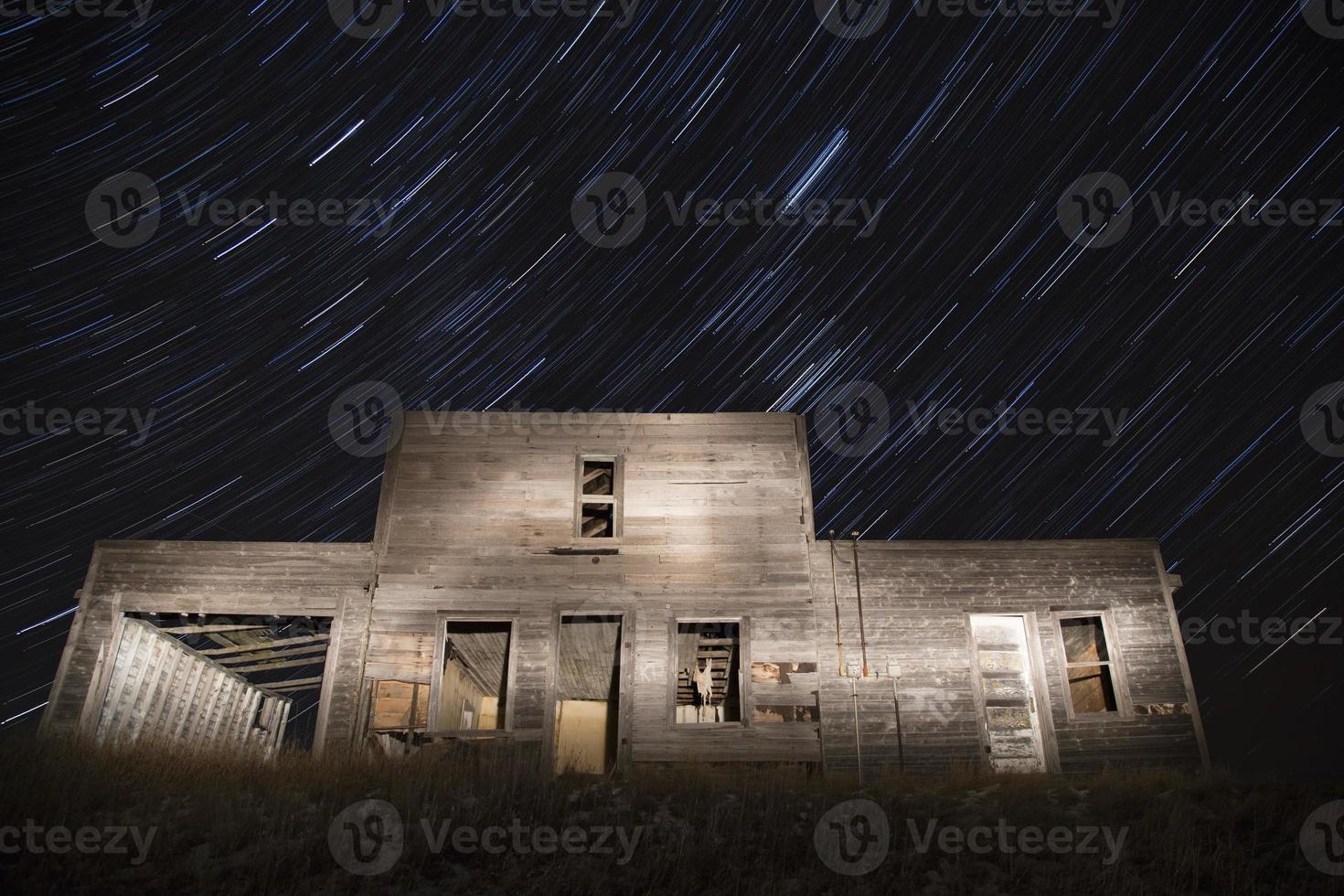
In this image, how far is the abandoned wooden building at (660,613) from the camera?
46.8 feet

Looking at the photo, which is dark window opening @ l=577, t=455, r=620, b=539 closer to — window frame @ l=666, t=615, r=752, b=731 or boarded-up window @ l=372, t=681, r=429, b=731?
window frame @ l=666, t=615, r=752, b=731

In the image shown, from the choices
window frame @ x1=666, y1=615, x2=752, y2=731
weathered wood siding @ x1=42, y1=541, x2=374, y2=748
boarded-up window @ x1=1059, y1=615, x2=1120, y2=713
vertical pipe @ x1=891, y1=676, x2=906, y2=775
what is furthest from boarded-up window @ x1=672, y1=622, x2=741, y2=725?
boarded-up window @ x1=1059, y1=615, x2=1120, y2=713

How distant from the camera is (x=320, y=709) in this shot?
45.6ft

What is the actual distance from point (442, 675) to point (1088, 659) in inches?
527

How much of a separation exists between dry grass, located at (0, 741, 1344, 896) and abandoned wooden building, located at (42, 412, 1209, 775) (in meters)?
2.08

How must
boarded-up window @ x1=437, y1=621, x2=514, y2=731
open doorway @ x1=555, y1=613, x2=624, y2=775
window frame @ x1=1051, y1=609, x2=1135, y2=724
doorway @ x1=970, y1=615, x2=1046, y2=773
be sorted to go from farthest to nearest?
1. open doorway @ x1=555, y1=613, x2=624, y2=775
2. boarded-up window @ x1=437, y1=621, x2=514, y2=731
3. doorway @ x1=970, y1=615, x2=1046, y2=773
4. window frame @ x1=1051, y1=609, x2=1135, y2=724

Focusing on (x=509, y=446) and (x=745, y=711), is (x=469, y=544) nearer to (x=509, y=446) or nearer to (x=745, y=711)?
(x=509, y=446)

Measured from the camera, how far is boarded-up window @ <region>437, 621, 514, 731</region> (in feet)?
50.0

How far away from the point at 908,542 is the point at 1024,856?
7.38 meters

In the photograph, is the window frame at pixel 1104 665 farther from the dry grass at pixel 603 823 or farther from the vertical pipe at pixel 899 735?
the vertical pipe at pixel 899 735

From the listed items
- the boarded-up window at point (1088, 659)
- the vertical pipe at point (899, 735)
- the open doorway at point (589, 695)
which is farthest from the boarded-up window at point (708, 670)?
the boarded-up window at point (1088, 659)

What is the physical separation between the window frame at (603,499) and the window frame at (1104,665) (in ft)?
28.0

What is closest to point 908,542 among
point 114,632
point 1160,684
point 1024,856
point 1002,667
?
point 1002,667

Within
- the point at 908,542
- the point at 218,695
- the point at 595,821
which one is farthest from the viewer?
the point at 218,695
